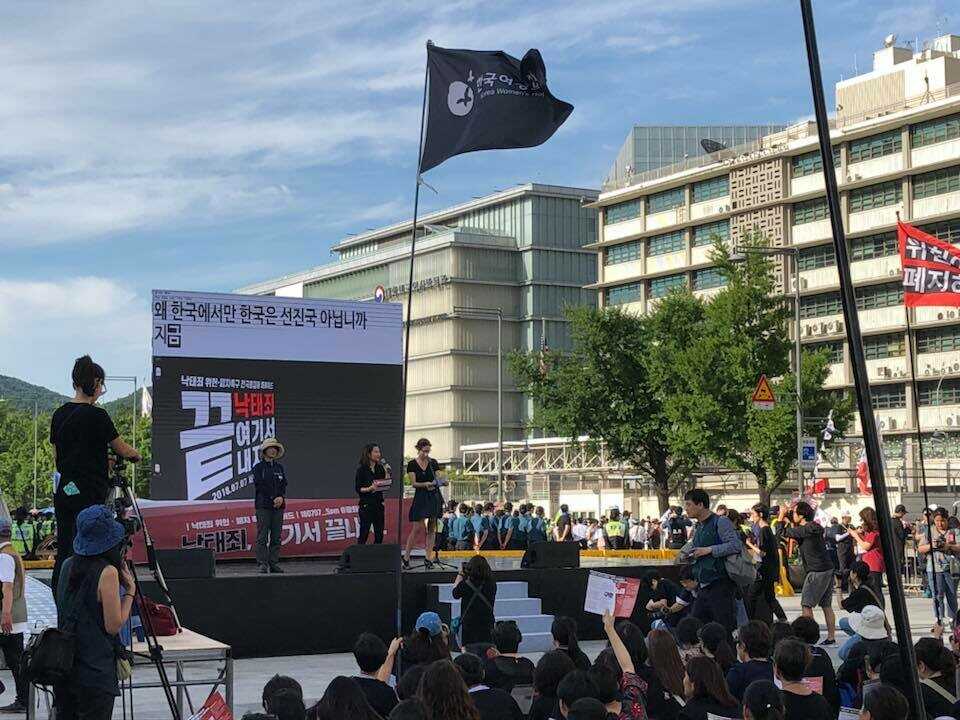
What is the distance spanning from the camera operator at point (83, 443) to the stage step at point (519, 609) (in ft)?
34.3

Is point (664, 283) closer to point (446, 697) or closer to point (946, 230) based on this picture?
point (946, 230)

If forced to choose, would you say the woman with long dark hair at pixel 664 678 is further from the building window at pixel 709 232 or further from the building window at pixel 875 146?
the building window at pixel 709 232

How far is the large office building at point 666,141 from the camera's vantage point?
105188 mm

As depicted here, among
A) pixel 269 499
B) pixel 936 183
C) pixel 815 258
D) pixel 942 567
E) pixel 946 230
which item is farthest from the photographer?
pixel 815 258

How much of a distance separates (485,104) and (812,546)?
812 centimetres

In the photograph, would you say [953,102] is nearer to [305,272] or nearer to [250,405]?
[250,405]

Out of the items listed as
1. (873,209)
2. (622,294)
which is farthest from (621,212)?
(873,209)

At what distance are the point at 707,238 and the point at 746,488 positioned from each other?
19.7m

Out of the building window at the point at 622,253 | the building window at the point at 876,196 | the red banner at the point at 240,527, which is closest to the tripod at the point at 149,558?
the red banner at the point at 240,527

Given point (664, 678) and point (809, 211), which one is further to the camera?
point (809, 211)

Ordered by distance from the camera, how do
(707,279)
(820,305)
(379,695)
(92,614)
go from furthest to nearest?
(707,279)
(820,305)
(379,695)
(92,614)

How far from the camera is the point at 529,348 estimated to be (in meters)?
105

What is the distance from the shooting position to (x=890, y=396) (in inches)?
2761

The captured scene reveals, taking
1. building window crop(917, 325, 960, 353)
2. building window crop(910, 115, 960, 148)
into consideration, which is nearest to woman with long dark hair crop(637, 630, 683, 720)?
building window crop(917, 325, 960, 353)
